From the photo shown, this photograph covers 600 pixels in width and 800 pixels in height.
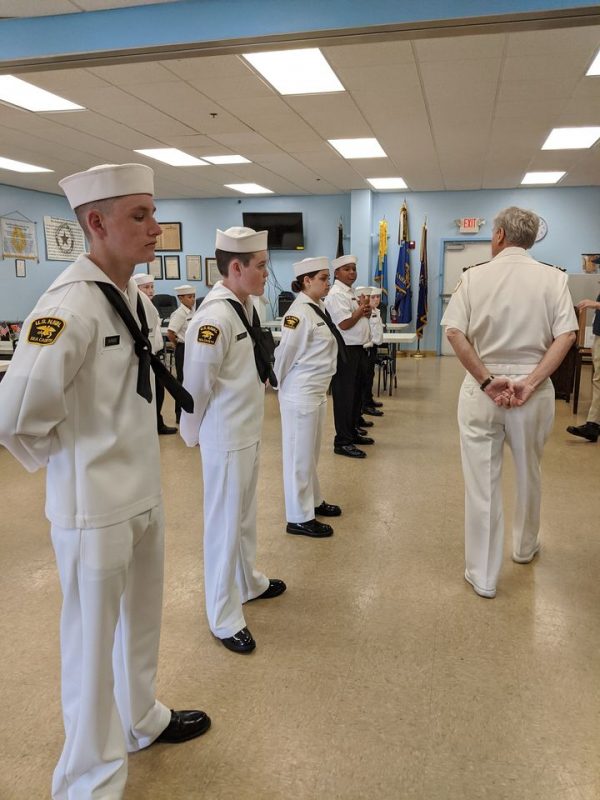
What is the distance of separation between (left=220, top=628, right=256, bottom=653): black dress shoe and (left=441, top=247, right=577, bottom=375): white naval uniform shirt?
5.24 feet

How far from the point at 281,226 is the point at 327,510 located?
968 centimetres

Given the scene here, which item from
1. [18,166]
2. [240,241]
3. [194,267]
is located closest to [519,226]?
[240,241]

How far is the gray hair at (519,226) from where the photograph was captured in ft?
8.77

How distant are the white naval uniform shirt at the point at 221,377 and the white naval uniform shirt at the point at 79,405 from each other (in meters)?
0.72

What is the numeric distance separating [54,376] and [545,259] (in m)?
11.7

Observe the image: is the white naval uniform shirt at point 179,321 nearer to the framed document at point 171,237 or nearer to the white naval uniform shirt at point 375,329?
the white naval uniform shirt at point 375,329

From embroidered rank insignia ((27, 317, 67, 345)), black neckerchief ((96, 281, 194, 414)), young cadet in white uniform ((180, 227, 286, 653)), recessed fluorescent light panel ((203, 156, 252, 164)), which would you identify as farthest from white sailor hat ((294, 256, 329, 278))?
recessed fluorescent light panel ((203, 156, 252, 164))

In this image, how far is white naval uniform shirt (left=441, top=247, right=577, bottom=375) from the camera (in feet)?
8.64

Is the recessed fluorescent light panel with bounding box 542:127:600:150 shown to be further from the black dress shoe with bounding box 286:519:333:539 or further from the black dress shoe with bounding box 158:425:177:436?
the black dress shoe with bounding box 286:519:333:539

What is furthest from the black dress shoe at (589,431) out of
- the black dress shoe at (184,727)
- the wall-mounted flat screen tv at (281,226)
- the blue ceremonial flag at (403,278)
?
the wall-mounted flat screen tv at (281,226)

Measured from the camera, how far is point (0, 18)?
12.3 feet

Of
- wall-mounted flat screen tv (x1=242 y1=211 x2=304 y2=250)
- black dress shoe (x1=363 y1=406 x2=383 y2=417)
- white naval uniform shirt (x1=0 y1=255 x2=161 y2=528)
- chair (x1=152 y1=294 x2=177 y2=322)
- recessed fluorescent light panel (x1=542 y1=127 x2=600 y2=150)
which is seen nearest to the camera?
white naval uniform shirt (x1=0 y1=255 x2=161 y2=528)

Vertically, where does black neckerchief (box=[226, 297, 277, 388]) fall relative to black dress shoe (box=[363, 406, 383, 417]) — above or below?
above

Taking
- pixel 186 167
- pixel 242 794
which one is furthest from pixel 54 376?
pixel 186 167
